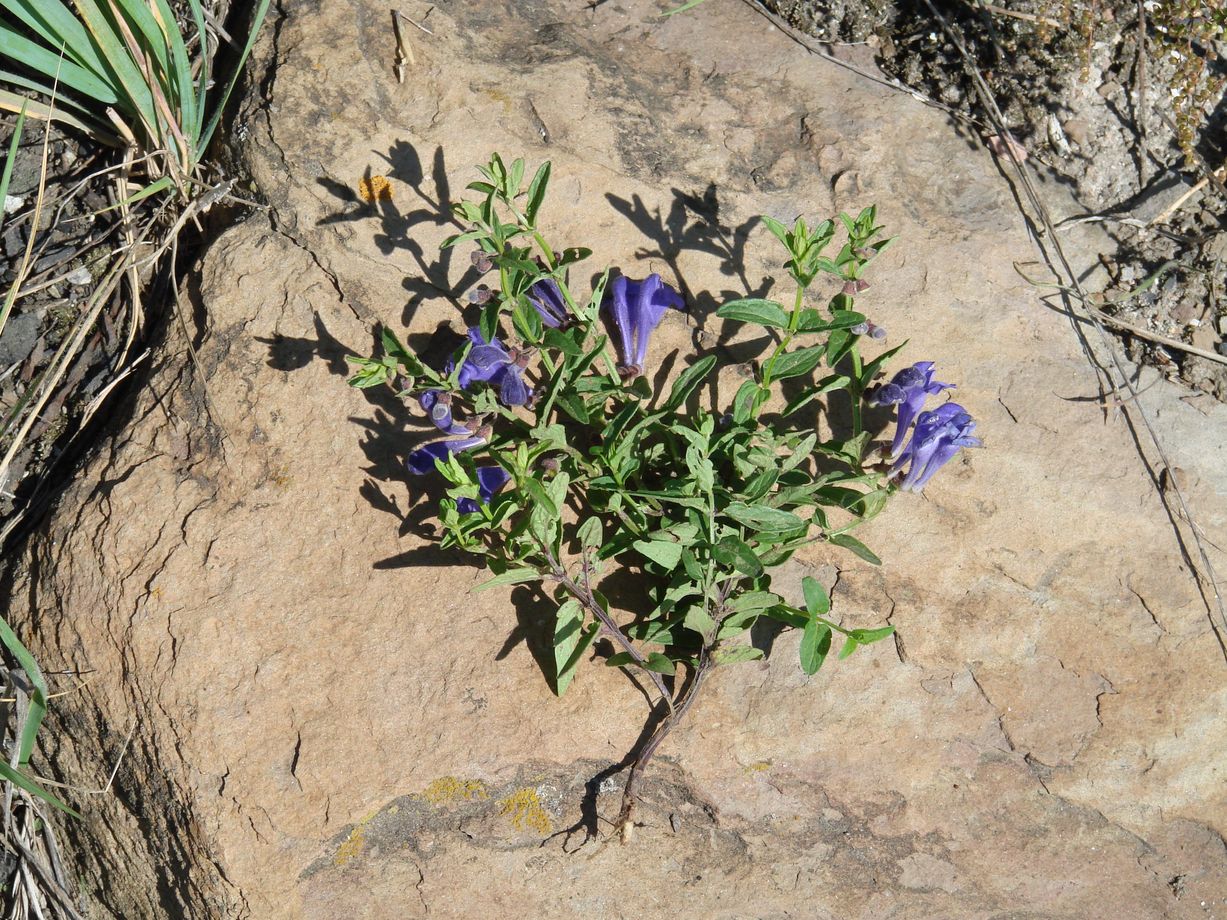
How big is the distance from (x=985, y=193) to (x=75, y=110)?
166 inches

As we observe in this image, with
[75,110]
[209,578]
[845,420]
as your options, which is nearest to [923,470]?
[845,420]

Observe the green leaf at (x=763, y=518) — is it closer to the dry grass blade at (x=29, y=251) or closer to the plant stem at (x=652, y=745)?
the plant stem at (x=652, y=745)

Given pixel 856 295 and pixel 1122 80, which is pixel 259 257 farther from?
pixel 1122 80

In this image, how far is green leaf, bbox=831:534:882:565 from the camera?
395 cm

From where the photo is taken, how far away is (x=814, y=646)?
12.3 ft

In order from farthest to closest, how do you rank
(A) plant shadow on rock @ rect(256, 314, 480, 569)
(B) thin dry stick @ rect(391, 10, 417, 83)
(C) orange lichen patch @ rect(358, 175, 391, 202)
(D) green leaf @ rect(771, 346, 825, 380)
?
(B) thin dry stick @ rect(391, 10, 417, 83) → (C) orange lichen patch @ rect(358, 175, 391, 202) → (A) plant shadow on rock @ rect(256, 314, 480, 569) → (D) green leaf @ rect(771, 346, 825, 380)

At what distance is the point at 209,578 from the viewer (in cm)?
411

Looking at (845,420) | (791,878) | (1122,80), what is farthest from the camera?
(1122,80)

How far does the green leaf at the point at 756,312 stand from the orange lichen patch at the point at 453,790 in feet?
6.43

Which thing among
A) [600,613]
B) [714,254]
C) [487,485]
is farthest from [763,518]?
[714,254]

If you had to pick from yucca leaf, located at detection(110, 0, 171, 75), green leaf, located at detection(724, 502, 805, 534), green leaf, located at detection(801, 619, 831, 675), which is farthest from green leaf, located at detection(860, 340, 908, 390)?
yucca leaf, located at detection(110, 0, 171, 75)

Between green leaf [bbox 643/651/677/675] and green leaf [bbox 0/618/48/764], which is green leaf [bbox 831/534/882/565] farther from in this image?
green leaf [bbox 0/618/48/764]

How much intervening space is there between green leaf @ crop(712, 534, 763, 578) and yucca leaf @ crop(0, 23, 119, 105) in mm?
3306

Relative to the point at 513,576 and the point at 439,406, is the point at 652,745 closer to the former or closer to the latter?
the point at 513,576
